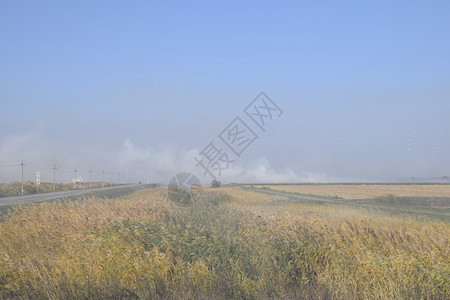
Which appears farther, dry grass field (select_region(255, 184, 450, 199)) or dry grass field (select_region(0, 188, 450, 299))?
dry grass field (select_region(255, 184, 450, 199))

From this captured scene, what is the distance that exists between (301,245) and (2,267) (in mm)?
6176

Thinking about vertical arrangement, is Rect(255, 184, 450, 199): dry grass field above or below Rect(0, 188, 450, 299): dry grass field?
below

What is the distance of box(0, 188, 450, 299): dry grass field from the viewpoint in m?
7.12

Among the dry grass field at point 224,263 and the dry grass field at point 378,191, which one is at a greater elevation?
the dry grass field at point 224,263

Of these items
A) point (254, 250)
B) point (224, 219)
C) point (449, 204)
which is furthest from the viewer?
point (449, 204)

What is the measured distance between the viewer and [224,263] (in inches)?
318

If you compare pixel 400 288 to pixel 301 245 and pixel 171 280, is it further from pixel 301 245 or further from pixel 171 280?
pixel 171 280

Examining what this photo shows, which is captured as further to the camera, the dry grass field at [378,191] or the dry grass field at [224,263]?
the dry grass field at [378,191]

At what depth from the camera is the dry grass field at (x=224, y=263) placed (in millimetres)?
7117

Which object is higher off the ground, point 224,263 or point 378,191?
point 224,263

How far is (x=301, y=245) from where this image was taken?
9211 millimetres

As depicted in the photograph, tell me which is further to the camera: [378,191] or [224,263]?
[378,191]

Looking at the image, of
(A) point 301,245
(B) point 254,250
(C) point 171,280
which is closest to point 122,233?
(C) point 171,280

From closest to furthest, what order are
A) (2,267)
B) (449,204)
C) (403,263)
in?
1. (403,263)
2. (2,267)
3. (449,204)
